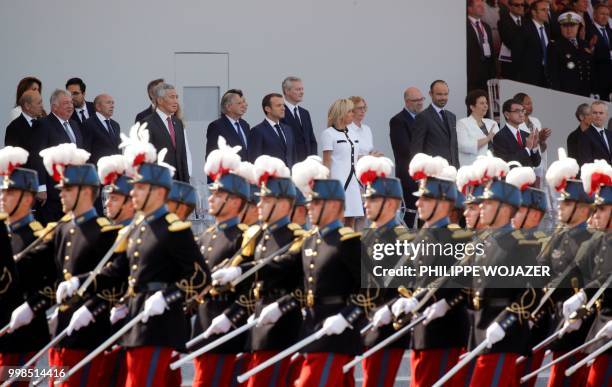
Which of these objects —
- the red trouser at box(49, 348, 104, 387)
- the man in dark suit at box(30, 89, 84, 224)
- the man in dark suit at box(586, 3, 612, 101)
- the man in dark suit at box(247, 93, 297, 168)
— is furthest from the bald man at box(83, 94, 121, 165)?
the man in dark suit at box(586, 3, 612, 101)

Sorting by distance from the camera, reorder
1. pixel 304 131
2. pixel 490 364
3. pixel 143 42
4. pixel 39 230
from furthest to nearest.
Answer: pixel 143 42, pixel 304 131, pixel 39 230, pixel 490 364

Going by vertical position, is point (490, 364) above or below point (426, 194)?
below

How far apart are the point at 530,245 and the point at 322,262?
1286 mm

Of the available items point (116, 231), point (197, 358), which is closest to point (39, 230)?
point (116, 231)

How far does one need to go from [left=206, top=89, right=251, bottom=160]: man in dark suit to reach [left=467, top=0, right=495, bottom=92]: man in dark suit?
3483 mm

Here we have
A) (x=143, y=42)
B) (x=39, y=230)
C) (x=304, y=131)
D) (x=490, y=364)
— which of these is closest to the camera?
(x=490, y=364)

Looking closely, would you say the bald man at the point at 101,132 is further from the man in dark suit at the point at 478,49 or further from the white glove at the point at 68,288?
the man in dark suit at the point at 478,49

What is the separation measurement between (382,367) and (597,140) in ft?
21.4

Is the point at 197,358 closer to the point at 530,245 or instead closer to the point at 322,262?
the point at 322,262

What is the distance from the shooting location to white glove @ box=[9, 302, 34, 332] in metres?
A: 10.7

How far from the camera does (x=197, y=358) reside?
36.1 ft

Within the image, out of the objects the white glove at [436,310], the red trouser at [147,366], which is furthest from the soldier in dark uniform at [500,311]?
the red trouser at [147,366]

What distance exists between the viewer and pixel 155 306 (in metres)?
10.1

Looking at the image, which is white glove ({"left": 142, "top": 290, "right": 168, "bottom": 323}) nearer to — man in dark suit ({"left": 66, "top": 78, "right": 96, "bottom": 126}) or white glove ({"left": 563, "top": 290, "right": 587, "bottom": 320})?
white glove ({"left": 563, "top": 290, "right": 587, "bottom": 320})
